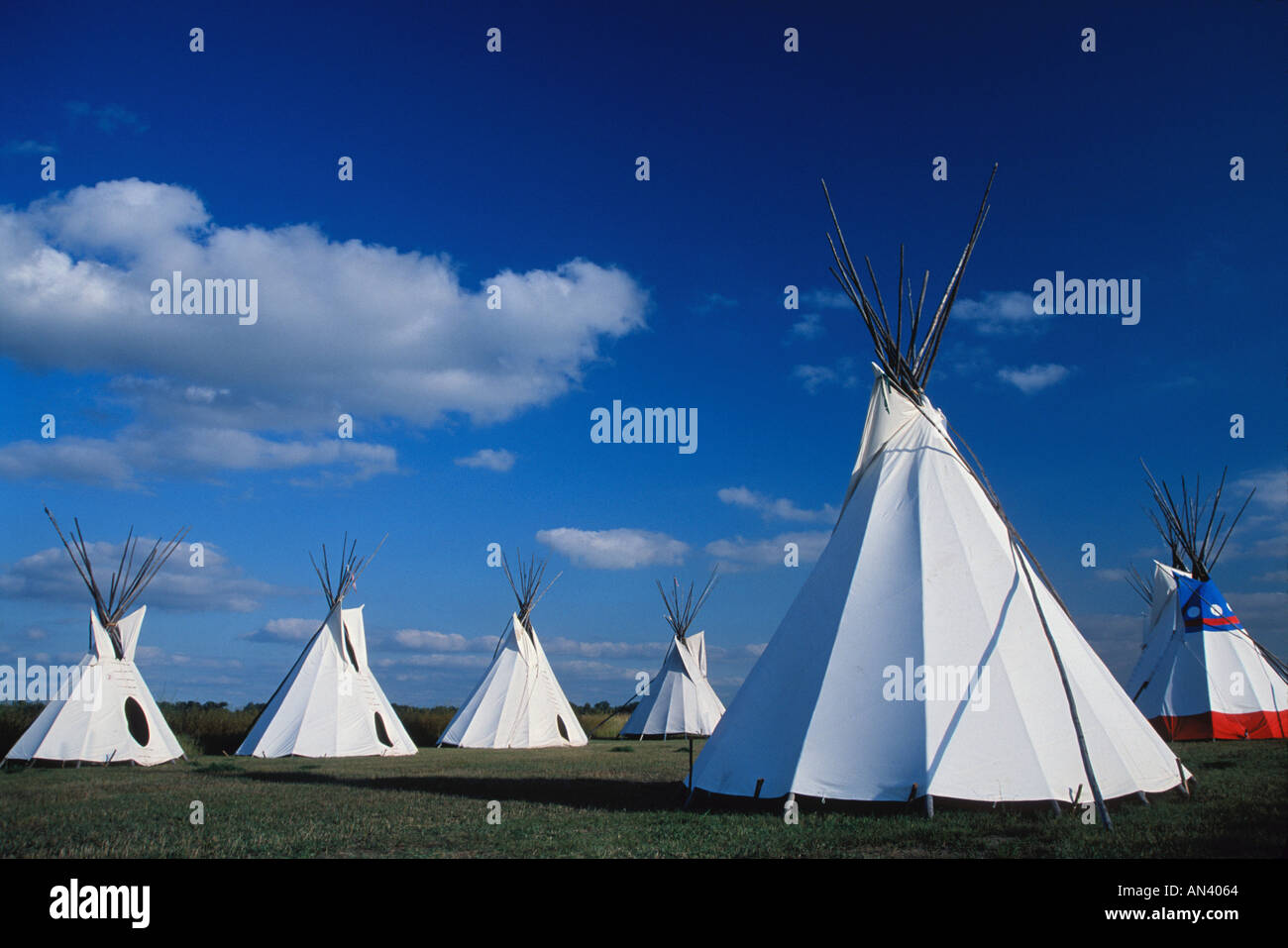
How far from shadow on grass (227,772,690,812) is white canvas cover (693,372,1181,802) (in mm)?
1229

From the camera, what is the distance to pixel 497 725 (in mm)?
25750

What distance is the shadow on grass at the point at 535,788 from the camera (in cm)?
980

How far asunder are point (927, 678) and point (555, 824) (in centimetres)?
401

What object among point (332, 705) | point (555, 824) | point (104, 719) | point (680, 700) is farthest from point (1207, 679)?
point (104, 719)

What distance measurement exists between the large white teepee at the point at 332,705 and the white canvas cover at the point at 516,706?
9.09 ft

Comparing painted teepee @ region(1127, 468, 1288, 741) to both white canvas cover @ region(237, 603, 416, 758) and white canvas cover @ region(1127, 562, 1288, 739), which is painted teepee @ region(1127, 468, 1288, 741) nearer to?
white canvas cover @ region(1127, 562, 1288, 739)

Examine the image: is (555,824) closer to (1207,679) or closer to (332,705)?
(332,705)

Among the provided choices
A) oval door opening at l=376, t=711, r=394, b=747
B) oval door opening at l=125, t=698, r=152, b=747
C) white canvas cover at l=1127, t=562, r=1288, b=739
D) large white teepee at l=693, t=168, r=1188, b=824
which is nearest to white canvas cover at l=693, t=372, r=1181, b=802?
large white teepee at l=693, t=168, r=1188, b=824

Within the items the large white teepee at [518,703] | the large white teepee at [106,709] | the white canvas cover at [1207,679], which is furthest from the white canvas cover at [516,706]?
the white canvas cover at [1207,679]

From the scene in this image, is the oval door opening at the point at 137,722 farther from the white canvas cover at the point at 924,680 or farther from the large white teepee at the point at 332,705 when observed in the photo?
the white canvas cover at the point at 924,680

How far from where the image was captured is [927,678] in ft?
26.4

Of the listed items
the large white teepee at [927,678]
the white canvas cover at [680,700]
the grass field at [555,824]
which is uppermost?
the large white teepee at [927,678]
